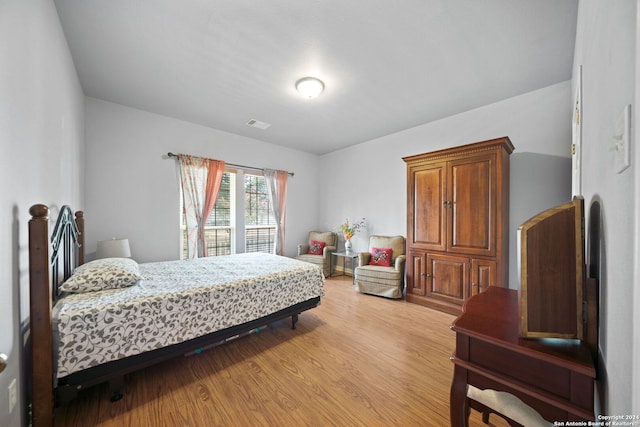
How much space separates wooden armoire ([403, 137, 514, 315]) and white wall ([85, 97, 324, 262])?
10.9 feet

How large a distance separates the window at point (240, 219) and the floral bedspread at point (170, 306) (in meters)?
1.51

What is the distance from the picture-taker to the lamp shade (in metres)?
2.91

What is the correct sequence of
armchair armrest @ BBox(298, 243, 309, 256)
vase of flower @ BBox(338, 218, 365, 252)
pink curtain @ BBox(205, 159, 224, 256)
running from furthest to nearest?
1. armchair armrest @ BBox(298, 243, 309, 256)
2. vase of flower @ BBox(338, 218, 365, 252)
3. pink curtain @ BBox(205, 159, 224, 256)

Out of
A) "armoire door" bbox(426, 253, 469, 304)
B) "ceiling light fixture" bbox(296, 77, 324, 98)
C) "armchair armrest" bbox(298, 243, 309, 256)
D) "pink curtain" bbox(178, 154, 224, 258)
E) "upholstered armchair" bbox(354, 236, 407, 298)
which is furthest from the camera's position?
"armchair armrest" bbox(298, 243, 309, 256)

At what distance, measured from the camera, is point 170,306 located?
185 cm

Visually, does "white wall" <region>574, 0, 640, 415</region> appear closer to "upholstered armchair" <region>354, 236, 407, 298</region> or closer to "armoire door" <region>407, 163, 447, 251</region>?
"armoire door" <region>407, 163, 447, 251</region>

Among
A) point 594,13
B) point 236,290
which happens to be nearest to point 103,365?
point 236,290

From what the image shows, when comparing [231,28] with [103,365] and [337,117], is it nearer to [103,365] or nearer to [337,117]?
[337,117]

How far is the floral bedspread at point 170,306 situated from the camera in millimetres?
1513

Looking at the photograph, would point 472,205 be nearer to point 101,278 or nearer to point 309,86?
point 309,86

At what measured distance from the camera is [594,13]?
1.05 m

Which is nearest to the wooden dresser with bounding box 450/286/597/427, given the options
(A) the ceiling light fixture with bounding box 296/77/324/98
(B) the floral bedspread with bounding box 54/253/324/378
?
(B) the floral bedspread with bounding box 54/253/324/378

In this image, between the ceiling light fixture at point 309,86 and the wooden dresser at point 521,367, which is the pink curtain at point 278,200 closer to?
the ceiling light fixture at point 309,86

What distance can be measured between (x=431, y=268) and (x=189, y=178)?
3873 mm
